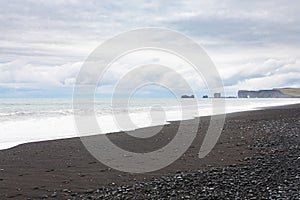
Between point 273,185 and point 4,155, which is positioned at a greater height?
point 4,155

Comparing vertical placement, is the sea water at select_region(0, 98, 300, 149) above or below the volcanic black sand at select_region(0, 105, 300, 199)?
above

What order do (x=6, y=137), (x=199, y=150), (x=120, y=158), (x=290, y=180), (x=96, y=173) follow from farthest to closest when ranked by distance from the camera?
(x=6, y=137) < (x=199, y=150) < (x=120, y=158) < (x=96, y=173) < (x=290, y=180)

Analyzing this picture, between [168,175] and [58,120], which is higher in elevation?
[58,120]

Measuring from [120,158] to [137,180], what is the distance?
407cm

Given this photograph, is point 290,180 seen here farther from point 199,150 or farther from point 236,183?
point 199,150

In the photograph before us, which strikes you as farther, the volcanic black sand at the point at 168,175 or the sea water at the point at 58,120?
the sea water at the point at 58,120

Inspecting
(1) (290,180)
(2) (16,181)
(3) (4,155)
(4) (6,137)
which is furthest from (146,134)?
(1) (290,180)

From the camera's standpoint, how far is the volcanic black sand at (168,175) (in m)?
10.1

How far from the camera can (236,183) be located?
416 inches

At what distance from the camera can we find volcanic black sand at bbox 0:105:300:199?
10055 millimetres

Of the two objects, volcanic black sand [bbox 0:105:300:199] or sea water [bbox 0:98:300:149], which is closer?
volcanic black sand [bbox 0:105:300:199]

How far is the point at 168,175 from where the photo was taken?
41.5 feet

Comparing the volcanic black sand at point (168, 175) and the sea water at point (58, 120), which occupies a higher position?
the sea water at point (58, 120)

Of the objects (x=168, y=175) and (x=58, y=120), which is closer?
(x=168, y=175)
